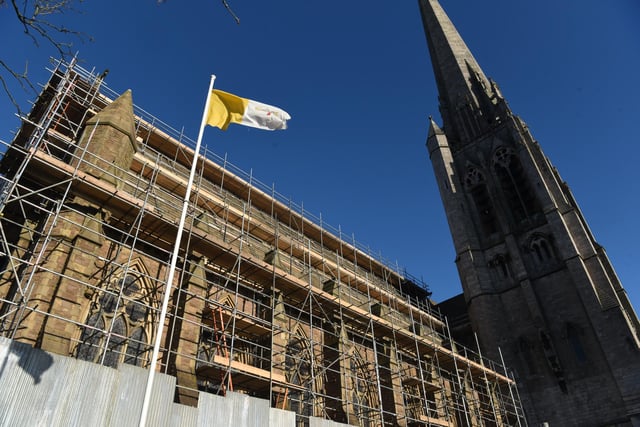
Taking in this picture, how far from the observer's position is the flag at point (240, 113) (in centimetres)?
1239

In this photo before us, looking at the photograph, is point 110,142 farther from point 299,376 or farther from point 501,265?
point 501,265

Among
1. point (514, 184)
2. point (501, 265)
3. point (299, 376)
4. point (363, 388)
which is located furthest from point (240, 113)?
point (514, 184)

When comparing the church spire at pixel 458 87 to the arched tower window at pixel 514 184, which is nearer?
the arched tower window at pixel 514 184

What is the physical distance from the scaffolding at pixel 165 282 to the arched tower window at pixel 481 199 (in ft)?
43.4

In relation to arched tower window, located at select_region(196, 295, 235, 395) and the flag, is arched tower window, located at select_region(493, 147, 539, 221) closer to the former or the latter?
arched tower window, located at select_region(196, 295, 235, 395)

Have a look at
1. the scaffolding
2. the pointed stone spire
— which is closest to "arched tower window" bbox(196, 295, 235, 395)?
the scaffolding

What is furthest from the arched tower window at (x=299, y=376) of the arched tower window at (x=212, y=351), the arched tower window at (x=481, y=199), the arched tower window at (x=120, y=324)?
the arched tower window at (x=481, y=199)

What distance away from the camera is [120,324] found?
12.8 m

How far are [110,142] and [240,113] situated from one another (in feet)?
16.9

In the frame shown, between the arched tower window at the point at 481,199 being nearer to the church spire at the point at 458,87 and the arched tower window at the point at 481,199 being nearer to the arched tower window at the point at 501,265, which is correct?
the arched tower window at the point at 501,265

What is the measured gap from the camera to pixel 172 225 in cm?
1376

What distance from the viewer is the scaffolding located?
1114 centimetres

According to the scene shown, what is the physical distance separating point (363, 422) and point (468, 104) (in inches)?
1310

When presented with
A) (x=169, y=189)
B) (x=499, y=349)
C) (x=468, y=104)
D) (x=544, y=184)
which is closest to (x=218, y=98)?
(x=169, y=189)
